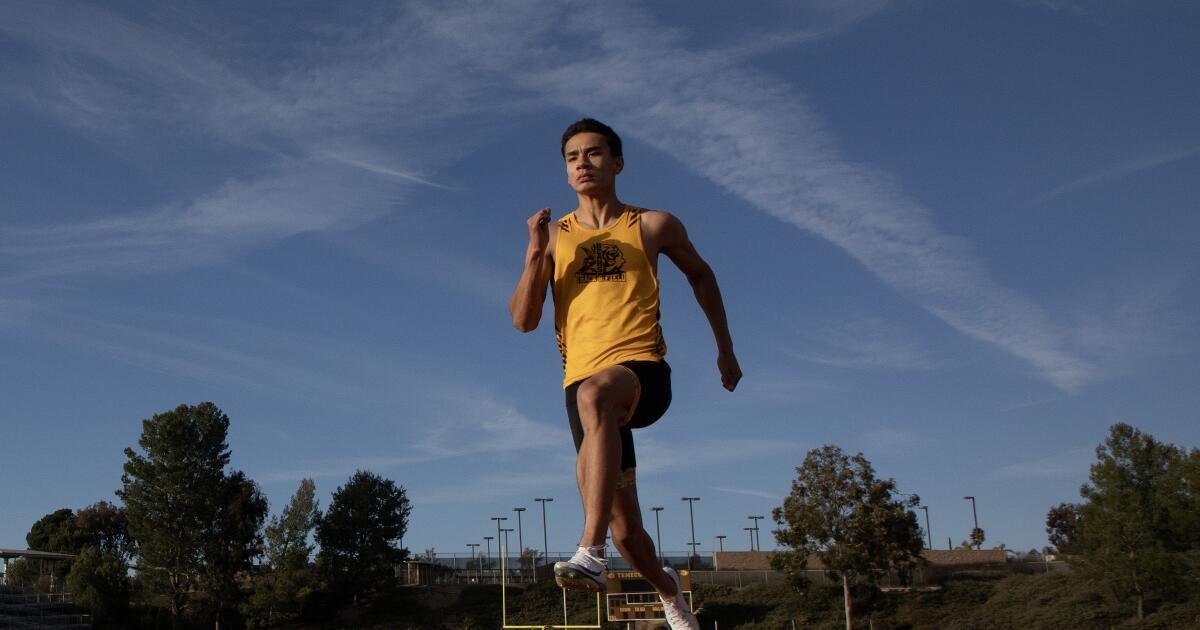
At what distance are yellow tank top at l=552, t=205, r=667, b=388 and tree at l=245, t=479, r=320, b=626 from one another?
5610 centimetres

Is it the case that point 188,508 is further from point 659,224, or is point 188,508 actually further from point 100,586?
point 659,224

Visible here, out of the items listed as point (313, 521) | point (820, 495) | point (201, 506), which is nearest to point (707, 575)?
point (820, 495)

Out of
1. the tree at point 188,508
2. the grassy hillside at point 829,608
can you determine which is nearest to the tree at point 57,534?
the tree at point 188,508

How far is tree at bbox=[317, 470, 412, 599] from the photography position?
62.0m

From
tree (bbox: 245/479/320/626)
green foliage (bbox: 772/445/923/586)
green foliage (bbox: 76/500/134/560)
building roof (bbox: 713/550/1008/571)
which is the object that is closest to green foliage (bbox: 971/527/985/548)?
building roof (bbox: 713/550/1008/571)

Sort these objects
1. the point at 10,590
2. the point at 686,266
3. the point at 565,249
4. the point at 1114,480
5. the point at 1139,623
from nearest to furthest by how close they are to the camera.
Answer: the point at 565,249, the point at 686,266, the point at 1139,623, the point at 1114,480, the point at 10,590

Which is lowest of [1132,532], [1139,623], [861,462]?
[1139,623]

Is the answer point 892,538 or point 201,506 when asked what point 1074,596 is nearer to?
point 892,538

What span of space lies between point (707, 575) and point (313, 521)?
23.4 m

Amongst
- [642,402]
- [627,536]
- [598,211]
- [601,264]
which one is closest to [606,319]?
[601,264]

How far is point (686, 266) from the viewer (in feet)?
19.0

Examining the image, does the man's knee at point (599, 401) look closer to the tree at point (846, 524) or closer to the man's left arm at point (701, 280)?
the man's left arm at point (701, 280)

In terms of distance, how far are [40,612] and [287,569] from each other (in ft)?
39.9

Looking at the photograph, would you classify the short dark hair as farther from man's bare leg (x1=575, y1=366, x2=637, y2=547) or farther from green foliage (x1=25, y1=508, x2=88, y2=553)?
green foliage (x1=25, y1=508, x2=88, y2=553)
